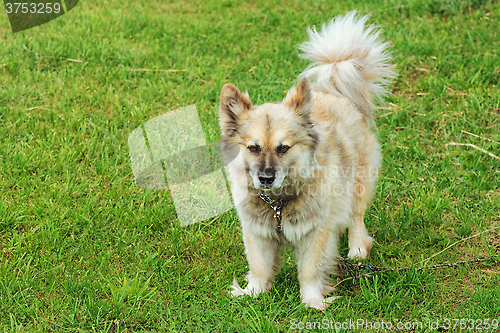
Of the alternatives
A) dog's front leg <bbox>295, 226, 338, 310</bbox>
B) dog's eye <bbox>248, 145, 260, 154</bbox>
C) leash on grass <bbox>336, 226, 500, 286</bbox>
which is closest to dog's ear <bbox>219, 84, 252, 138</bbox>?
dog's eye <bbox>248, 145, 260, 154</bbox>

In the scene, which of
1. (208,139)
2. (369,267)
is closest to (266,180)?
(369,267)

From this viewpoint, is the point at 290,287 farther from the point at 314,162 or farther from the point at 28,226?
the point at 28,226

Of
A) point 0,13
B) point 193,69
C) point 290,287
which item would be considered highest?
point 0,13

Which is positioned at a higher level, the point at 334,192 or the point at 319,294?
the point at 334,192

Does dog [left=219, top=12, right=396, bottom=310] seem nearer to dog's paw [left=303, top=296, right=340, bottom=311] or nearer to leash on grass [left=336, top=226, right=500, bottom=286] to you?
dog's paw [left=303, top=296, right=340, bottom=311]

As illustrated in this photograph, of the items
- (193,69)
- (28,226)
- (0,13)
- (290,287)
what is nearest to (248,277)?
(290,287)

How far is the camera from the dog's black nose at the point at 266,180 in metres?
2.99

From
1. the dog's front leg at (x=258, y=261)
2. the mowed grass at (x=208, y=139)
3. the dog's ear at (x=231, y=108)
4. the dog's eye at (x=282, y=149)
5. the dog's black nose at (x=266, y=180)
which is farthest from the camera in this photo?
the dog's front leg at (x=258, y=261)

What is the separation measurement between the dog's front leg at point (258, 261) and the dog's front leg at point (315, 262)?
0.68 ft

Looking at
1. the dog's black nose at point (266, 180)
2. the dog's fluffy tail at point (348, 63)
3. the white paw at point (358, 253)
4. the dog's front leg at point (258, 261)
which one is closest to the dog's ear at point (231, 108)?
the dog's black nose at point (266, 180)

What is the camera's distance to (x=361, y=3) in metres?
7.25

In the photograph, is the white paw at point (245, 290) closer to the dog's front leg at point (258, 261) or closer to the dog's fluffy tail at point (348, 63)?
the dog's front leg at point (258, 261)

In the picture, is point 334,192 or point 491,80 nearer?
point 334,192

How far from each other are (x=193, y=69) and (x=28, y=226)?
124 inches
